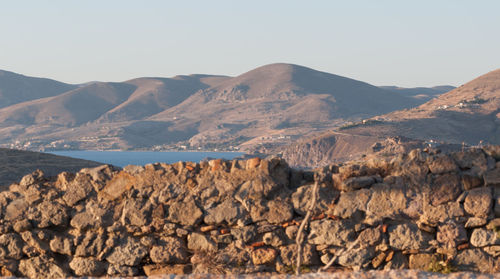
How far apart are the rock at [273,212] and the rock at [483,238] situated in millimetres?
2111

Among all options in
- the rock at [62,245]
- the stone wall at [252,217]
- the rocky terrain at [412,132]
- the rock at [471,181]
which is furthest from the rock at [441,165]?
the rocky terrain at [412,132]

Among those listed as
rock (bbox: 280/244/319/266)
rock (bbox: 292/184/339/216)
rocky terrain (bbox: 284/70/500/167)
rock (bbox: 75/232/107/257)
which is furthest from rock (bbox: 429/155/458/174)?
rocky terrain (bbox: 284/70/500/167)

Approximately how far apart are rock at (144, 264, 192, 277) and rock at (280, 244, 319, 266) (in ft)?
3.88

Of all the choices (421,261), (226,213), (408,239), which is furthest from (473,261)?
(226,213)

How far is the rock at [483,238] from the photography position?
8.09 meters

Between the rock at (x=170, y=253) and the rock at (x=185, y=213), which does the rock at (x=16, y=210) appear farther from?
the rock at (x=185, y=213)

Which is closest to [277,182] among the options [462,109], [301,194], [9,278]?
[301,194]

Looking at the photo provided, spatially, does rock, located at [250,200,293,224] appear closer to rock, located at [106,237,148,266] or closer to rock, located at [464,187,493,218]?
rock, located at [106,237,148,266]

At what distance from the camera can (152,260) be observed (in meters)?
8.77

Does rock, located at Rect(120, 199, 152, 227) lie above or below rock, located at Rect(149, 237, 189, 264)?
above

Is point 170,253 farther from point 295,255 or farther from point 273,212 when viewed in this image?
point 295,255

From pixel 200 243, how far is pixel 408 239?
2471 millimetres

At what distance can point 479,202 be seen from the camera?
8172 millimetres

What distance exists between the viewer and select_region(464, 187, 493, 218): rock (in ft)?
26.7
